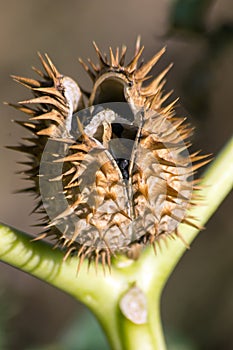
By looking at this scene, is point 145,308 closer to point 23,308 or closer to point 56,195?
point 56,195

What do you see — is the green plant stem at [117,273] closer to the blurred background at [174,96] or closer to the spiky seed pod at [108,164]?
the spiky seed pod at [108,164]

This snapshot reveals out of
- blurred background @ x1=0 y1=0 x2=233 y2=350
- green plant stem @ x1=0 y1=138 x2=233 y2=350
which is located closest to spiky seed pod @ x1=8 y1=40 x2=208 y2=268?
green plant stem @ x1=0 y1=138 x2=233 y2=350

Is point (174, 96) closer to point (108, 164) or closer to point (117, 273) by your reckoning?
point (117, 273)

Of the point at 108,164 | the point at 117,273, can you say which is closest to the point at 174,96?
the point at 117,273

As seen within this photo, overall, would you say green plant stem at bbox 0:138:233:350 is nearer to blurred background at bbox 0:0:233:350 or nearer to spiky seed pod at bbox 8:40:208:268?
spiky seed pod at bbox 8:40:208:268

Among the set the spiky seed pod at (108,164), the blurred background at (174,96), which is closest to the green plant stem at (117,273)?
the spiky seed pod at (108,164)

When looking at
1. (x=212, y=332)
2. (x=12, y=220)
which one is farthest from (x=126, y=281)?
(x=12, y=220)
